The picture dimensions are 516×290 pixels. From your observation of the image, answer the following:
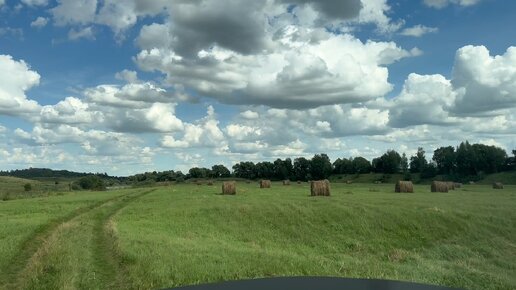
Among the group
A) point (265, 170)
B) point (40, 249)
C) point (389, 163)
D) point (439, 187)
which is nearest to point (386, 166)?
point (389, 163)

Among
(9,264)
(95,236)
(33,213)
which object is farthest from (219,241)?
(33,213)

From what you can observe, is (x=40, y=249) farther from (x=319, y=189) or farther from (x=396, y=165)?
(x=396, y=165)

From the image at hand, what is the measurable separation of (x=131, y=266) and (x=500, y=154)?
12194 centimetres

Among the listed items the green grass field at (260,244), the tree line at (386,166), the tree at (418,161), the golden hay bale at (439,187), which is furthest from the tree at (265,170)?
the green grass field at (260,244)

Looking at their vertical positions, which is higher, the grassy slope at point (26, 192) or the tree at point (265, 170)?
the tree at point (265, 170)

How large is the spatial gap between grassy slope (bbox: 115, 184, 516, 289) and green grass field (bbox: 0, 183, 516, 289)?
0.17 ft

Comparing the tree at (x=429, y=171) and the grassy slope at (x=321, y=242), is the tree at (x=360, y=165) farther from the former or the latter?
the grassy slope at (x=321, y=242)

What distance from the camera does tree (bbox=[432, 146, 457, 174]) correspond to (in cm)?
11962

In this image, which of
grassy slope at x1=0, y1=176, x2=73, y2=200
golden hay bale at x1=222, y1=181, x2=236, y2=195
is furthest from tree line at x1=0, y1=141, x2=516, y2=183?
golden hay bale at x1=222, y1=181, x2=236, y2=195

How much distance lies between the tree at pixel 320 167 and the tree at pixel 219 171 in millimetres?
35269

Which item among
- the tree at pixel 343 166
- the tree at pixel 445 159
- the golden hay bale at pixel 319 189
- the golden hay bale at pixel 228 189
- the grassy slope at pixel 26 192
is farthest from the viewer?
the tree at pixel 343 166

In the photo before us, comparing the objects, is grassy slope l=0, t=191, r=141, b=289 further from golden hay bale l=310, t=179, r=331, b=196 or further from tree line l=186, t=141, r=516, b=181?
tree line l=186, t=141, r=516, b=181

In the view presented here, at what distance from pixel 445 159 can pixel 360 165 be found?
91.0 ft

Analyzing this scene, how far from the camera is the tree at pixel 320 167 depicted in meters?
142
